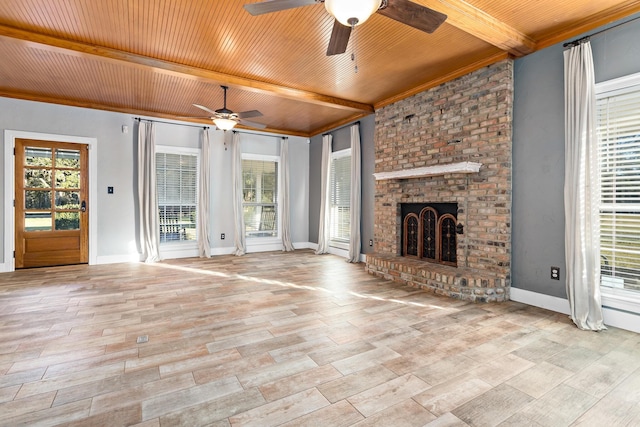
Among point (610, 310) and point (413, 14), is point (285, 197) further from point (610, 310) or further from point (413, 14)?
point (610, 310)

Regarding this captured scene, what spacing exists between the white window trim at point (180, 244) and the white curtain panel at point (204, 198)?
0.41 ft

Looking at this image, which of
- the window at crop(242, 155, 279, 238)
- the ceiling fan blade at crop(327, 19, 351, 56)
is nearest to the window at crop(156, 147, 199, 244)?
the window at crop(242, 155, 279, 238)

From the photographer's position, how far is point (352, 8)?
6.44 feet

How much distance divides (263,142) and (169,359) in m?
6.02

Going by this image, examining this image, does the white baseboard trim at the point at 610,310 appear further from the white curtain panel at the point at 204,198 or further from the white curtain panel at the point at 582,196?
the white curtain panel at the point at 204,198

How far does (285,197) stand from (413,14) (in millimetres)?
5813

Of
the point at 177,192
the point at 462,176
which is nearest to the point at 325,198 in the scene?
the point at 177,192

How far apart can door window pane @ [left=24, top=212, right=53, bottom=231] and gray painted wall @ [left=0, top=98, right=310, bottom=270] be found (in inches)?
12.2

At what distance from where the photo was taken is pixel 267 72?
14.8 feet

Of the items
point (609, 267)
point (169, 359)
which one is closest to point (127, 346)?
point (169, 359)

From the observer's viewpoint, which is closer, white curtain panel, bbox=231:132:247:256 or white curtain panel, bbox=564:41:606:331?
white curtain panel, bbox=564:41:606:331

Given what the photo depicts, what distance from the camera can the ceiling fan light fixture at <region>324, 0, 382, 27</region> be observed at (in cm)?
194

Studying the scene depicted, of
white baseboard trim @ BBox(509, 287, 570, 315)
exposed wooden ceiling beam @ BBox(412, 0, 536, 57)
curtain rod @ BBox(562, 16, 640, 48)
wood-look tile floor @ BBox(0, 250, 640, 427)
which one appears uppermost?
exposed wooden ceiling beam @ BBox(412, 0, 536, 57)

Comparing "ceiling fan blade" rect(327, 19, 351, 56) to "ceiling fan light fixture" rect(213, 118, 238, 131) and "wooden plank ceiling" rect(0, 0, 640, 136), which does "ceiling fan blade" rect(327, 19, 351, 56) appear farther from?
"ceiling fan light fixture" rect(213, 118, 238, 131)
